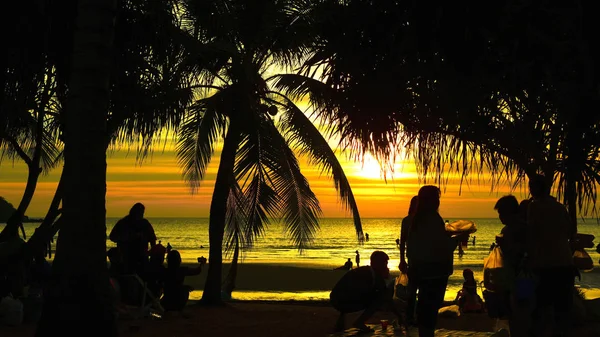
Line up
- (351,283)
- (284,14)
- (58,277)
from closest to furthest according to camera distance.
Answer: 1. (58,277)
2. (351,283)
3. (284,14)

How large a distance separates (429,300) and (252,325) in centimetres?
473

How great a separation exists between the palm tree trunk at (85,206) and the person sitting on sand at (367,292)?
3.71 meters

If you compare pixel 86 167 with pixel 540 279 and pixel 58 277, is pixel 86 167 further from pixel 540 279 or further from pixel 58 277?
pixel 540 279

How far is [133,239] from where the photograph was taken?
39.0 ft

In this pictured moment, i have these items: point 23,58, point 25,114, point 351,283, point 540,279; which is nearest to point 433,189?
point 540,279

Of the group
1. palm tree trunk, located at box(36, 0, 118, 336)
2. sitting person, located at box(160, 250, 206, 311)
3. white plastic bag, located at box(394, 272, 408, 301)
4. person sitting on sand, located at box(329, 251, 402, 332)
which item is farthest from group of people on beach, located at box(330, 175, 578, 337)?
sitting person, located at box(160, 250, 206, 311)

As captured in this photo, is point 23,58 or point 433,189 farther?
point 23,58

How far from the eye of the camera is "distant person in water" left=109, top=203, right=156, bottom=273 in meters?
11.9

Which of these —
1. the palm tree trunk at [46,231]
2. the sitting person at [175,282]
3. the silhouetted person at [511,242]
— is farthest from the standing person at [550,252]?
the palm tree trunk at [46,231]

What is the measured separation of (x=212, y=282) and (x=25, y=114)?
5029 millimetres

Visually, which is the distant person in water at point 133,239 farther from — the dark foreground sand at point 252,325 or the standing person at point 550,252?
the standing person at point 550,252

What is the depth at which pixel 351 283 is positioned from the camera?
10.3m

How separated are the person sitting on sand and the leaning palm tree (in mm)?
5619

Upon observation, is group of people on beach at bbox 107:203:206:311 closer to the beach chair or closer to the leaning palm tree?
the beach chair
